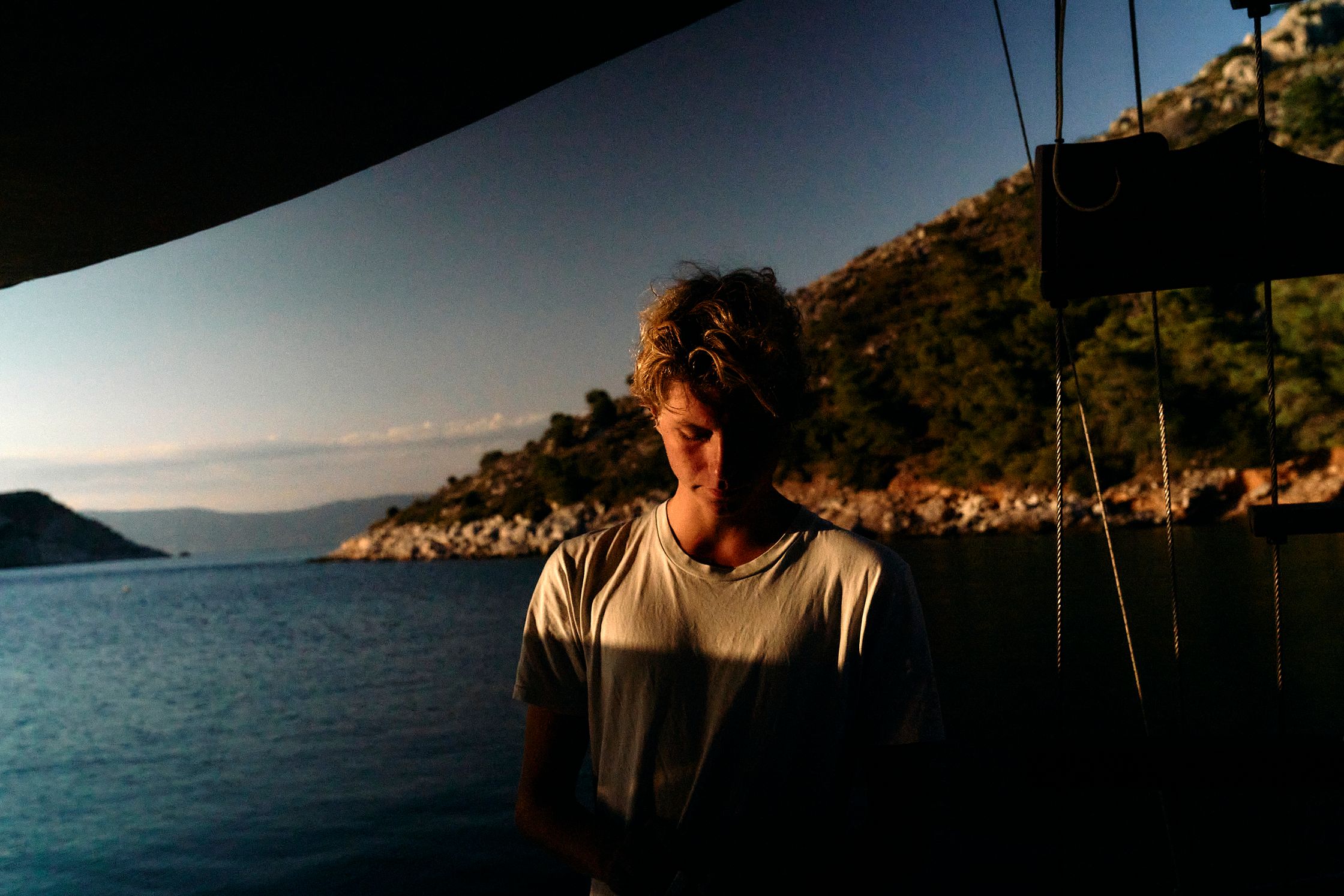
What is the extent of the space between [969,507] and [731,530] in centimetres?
3098

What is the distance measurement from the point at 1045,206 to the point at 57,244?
2516 mm

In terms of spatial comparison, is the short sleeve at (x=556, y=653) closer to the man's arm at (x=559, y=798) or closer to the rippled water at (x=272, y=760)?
the man's arm at (x=559, y=798)

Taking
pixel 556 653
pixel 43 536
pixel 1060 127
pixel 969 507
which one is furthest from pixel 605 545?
pixel 43 536

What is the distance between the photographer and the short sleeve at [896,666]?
930mm

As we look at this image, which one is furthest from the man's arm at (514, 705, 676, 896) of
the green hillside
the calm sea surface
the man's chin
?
the green hillside

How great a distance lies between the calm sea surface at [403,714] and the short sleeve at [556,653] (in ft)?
2.92

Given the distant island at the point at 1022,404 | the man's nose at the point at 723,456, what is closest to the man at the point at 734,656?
the man's nose at the point at 723,456

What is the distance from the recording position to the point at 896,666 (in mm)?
944

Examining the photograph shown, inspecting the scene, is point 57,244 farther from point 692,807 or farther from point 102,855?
point 102,855

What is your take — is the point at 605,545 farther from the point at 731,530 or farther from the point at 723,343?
the point at 723,343

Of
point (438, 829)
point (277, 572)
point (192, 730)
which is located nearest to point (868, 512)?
point (192, 730)

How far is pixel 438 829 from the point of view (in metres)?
7.05

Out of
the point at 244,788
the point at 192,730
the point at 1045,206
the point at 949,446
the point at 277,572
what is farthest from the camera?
the point at 277,572

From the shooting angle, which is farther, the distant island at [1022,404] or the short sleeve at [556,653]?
the distant island at [1022,404]
